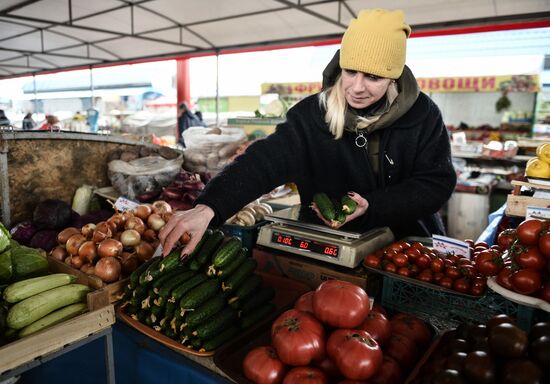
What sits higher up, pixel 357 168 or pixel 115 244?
pixel 357 168

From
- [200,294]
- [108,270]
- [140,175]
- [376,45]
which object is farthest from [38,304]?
[140,175]

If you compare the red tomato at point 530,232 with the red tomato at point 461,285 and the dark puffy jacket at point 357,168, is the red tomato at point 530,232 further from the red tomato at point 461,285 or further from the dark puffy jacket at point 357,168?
the dark puffy jacket at point 357,168

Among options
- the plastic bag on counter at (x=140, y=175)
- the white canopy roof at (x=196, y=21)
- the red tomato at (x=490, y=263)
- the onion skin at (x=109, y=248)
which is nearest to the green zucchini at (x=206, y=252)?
the onion skin at (x=109, y=248)

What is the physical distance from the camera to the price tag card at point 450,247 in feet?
6.73

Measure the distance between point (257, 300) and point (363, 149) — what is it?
998 mm

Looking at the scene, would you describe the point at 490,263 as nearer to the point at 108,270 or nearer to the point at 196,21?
the point at 108,270

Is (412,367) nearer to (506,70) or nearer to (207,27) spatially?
(207,27)

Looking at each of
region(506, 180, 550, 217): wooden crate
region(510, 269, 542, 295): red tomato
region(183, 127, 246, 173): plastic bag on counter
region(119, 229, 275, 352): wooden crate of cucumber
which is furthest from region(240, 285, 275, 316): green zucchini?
region(183, 127, 246, 173): plastic bag on counter

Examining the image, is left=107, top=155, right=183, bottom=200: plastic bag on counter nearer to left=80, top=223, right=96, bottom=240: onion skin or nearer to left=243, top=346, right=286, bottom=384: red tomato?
left=80, top=223, right=96, bottom=240: onion skin

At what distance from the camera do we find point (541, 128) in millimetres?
9461

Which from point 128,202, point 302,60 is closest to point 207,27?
point 128,202

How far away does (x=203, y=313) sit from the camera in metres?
1.65

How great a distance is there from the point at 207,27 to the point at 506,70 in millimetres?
7751

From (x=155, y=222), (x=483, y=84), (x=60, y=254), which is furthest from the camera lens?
(x=483, y=84)
